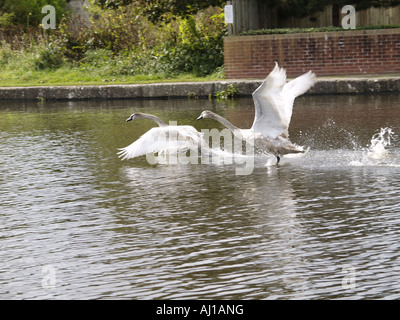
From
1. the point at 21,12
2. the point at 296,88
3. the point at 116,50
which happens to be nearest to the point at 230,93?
the point at 116,50

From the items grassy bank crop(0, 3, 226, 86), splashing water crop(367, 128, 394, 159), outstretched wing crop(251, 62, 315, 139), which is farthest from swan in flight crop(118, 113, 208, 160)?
grassy bank crop(0, 3, 226, 86)

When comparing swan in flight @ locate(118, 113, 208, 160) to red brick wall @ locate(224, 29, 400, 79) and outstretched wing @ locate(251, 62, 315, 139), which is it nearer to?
outstretched wing @ locate(251, 62, 315, 139)

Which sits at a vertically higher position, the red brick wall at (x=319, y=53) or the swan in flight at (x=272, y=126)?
the red brick wall at (x=319, y=53)

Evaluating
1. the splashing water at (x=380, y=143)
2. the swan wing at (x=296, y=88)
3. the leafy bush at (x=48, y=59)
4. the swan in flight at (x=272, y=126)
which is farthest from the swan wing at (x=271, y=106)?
the leafy bush at (x=48, y=59)

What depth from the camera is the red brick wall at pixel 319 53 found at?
19.8m

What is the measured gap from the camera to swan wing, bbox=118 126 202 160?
→ 11.7m

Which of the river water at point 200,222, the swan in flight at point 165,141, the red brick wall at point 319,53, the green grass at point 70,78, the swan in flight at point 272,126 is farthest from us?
the green grass at point 70,78

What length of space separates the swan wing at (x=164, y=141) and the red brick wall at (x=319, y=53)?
29.1ft

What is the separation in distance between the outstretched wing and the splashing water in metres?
1.23

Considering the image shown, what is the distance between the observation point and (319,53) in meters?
20.2

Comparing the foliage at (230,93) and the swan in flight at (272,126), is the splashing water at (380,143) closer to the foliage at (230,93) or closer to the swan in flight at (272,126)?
the swan in flight at (272,126)

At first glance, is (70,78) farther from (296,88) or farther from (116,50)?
(296,88)

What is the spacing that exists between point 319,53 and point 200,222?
41.5 feet
